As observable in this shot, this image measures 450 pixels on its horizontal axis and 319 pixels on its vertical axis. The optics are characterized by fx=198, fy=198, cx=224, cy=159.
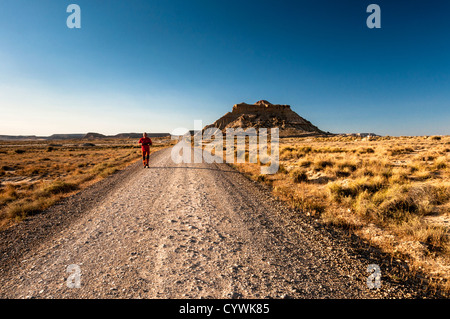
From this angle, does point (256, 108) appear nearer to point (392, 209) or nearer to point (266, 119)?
point (266, 119)

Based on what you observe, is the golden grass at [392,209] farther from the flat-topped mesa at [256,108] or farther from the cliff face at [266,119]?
the flat-topped mesa at [256,108]

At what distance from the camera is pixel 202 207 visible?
6156mm

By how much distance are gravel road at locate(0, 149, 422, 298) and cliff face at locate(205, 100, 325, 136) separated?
9852 cm

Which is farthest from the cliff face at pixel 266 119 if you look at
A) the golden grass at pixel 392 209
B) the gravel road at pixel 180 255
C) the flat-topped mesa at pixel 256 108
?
the gravel road at pixel 180 255

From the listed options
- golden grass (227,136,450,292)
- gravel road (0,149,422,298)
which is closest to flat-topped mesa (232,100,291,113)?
golden grass (227,136,450,292)

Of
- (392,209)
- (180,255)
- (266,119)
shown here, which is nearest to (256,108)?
(266,119)

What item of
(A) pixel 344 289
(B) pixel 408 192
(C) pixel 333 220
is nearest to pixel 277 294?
(A) pixel 344 289

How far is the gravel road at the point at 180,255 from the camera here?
2.84m

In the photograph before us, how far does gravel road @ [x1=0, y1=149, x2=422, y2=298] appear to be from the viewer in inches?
112

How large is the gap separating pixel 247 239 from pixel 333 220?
2.57 meters

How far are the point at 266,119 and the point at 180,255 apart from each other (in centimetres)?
12392

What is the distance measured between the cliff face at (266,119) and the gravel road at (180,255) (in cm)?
9852

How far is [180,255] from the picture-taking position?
12.0ft

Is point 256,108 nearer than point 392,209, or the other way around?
point 392,209
